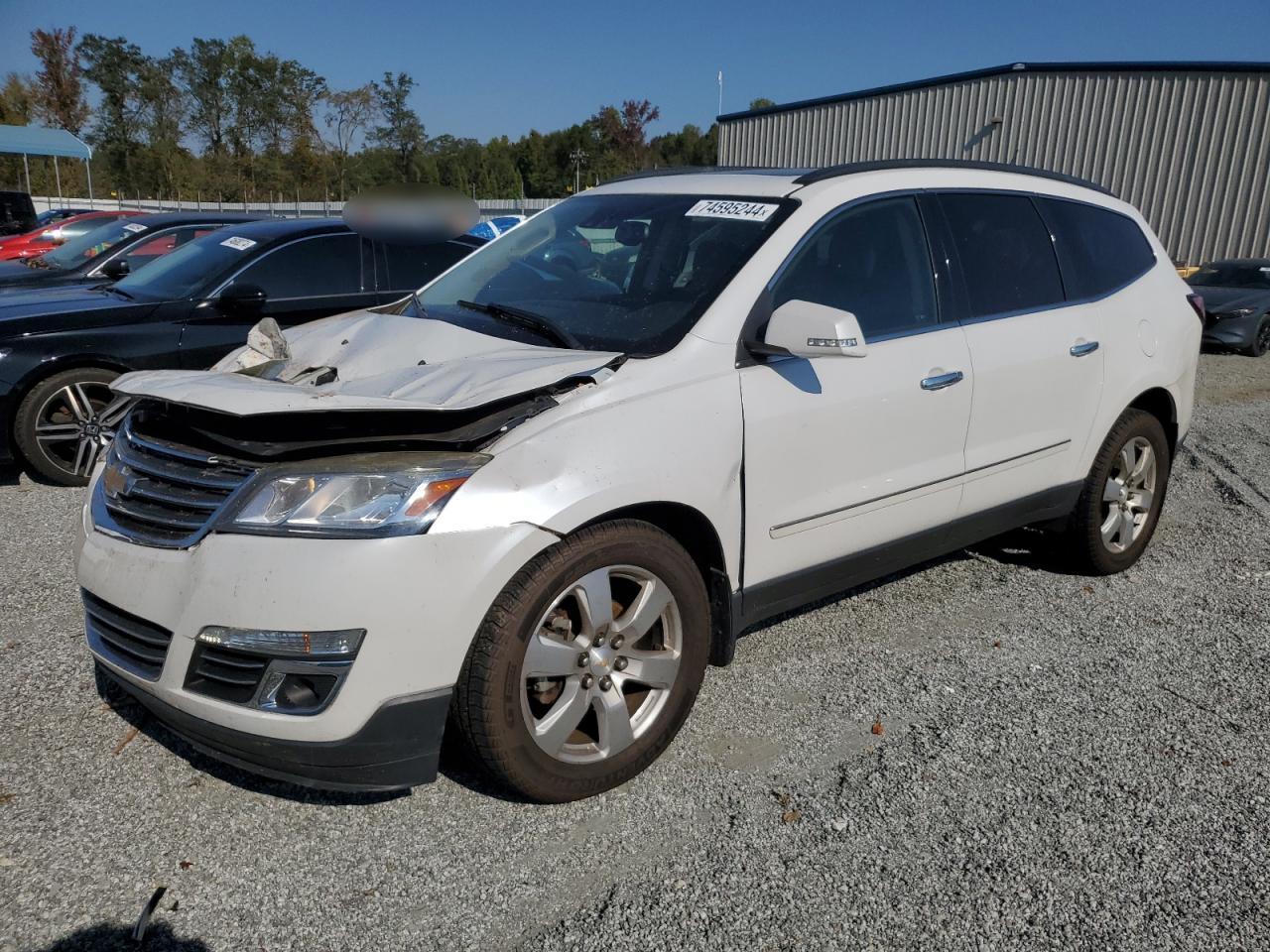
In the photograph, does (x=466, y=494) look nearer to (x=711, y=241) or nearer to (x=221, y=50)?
(x=711, y=241)

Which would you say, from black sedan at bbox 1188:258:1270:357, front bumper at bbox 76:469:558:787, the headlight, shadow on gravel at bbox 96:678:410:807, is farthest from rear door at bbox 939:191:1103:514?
black sedan at bbox 1188:258:1270:357

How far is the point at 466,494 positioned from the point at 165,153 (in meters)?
47.3

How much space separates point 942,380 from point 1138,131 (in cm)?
2091

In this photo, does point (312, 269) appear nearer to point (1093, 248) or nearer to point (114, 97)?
point (1093, 248)

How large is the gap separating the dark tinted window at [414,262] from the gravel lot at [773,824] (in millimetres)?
3764

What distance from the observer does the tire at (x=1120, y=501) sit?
456 cm

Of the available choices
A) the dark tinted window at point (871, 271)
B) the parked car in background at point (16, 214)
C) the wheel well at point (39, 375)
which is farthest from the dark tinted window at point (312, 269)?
the parked car in background at point (16, 214)

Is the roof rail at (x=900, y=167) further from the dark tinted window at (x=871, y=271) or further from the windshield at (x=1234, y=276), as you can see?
the windshield at (x=1234, y=276)

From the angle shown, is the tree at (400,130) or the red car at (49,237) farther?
the red car at (49,237)

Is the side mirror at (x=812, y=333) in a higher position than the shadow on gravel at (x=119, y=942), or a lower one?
higher

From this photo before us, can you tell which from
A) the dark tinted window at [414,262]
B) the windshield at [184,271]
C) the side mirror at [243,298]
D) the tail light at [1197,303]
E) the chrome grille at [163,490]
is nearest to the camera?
the chrome grille at [163,490]

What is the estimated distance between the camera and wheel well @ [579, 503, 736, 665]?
2.99 meters

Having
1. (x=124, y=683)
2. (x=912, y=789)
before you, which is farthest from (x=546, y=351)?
(x=912, y=789)

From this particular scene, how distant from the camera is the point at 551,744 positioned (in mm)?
2781
